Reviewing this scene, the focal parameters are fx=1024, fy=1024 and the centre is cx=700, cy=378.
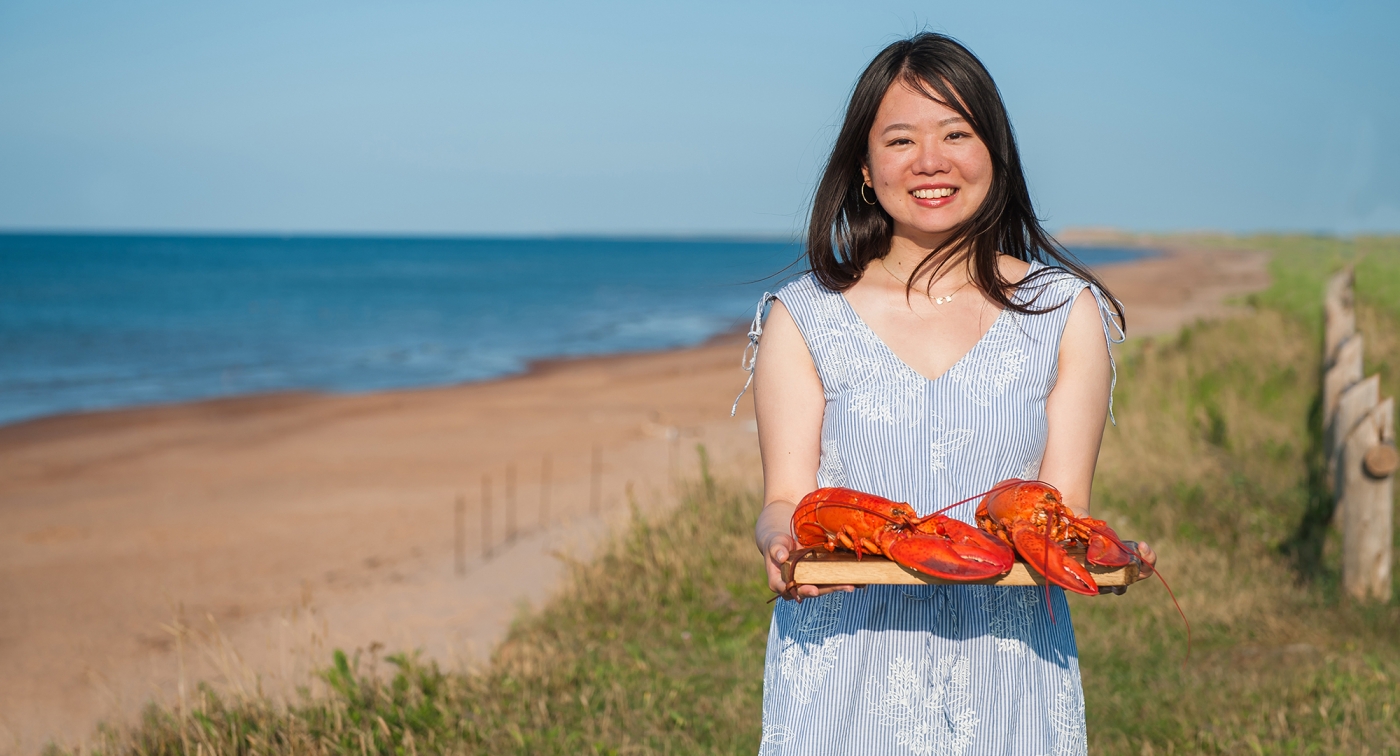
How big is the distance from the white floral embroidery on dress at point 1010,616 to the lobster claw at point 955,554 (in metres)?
0.36

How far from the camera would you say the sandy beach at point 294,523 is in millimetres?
7309

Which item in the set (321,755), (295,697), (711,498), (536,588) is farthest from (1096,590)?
(536,588)

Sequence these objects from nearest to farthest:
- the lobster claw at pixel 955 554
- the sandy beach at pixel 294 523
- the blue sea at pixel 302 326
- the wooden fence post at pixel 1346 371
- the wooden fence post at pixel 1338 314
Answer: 1. the lobster claw at pixel 955 554
2. the sandy beach at pixel 294 523
3. the wooden fence post at pixel 1346 371
4. the wooden fence post at pixel 1338 314
5. the blue sea at pixel 302 326

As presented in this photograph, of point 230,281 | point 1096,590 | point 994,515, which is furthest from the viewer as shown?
point 230,281

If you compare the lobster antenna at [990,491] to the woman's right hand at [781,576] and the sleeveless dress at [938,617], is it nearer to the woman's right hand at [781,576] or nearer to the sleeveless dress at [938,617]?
the sleeveless dress at [938,617]

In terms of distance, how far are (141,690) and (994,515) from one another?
6.73 meters

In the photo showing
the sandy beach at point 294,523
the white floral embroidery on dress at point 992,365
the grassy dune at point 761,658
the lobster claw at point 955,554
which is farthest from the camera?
the sandy beach at point 294,523

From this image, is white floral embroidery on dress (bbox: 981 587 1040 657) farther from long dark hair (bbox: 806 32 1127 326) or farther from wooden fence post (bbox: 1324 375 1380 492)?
wooden fence post (bbox: 1324 375 1380 492)

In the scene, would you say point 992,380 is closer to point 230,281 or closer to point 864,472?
point 864,472

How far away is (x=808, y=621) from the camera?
7.27 ft

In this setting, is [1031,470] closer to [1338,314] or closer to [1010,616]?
[1010,616]

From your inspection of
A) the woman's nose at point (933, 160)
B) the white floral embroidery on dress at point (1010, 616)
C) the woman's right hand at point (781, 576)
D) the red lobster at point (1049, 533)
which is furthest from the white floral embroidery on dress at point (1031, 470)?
the woman's nose at point (933, 160)

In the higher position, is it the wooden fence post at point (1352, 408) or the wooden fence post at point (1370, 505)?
the wooden fence post at point (1352, 408)

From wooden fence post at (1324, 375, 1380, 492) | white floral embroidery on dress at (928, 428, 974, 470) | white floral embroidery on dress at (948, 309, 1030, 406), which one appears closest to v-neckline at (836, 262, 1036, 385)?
white floral embroidery on dress at (948, 309, 1030, 406)
